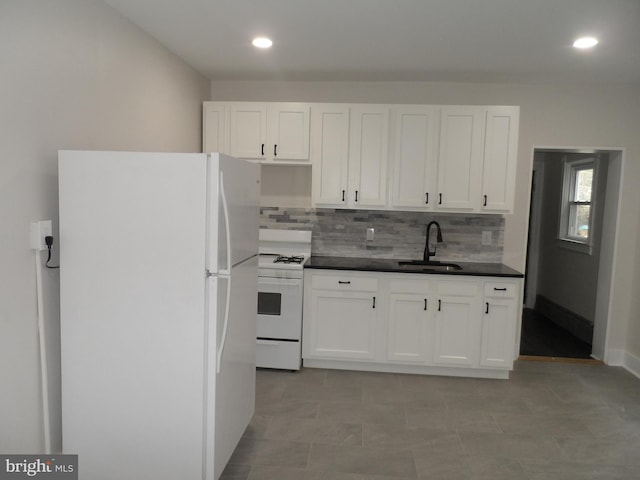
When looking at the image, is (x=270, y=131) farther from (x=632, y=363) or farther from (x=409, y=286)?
(x=632, y=363)

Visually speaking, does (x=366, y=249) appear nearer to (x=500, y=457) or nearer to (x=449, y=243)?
(x=449, y=243)

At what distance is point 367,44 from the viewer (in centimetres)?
317

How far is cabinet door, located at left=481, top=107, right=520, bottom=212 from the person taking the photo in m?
3.82

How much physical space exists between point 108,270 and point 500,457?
242 cm

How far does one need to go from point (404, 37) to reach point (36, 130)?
226cm

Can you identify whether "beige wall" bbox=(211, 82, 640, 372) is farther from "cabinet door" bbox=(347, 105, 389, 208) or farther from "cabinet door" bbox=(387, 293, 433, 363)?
"cabinet door" bbox=(387, 293, 433, 363)

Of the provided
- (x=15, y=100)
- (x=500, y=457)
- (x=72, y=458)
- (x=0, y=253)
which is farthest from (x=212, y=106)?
(x=500, y=457)

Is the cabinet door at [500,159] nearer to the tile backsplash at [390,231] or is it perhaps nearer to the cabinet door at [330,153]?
the tile backsplash at [390,231]

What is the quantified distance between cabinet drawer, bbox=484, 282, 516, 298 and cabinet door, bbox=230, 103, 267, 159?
226cm

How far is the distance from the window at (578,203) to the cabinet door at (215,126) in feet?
13.0

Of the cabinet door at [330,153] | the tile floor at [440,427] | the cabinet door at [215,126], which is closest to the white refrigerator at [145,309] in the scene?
the tile floor at [440,427]

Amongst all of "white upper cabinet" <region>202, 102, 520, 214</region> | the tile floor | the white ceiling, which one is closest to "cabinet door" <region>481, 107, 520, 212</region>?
"white upper cabinet" <region>202, 102, 520, 214</region>

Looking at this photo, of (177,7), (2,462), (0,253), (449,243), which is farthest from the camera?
(449,243)

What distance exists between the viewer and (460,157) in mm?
3877
